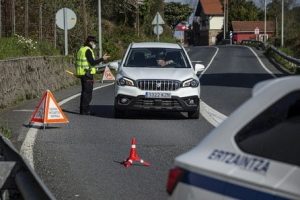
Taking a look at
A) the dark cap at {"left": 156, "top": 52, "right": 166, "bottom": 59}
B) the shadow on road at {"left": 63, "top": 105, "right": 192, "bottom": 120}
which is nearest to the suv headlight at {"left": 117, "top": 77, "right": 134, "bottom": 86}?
the shadow on road at {"left": 63, "top": 105, "right": 192, "bottom": 120}

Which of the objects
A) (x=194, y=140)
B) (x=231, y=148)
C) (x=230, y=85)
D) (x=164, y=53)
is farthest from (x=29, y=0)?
(x=231, y=148)

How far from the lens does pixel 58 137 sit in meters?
11.4

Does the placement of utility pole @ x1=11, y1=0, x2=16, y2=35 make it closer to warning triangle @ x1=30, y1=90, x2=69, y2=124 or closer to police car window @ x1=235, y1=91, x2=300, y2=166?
warning triangle @ x1=30, y1=90, x2=69, y2=124

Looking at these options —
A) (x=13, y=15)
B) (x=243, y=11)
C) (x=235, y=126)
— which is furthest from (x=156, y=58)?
(x=243, y=11)

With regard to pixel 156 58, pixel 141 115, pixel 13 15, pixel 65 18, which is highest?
pixel 13 15

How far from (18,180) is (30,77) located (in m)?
13.5

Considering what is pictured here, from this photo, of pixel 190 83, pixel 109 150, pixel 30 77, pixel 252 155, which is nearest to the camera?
pixel 252 155

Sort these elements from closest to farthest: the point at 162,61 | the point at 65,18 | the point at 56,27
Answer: the point at 162,61 → the point at 65,18 → the point at 56,27

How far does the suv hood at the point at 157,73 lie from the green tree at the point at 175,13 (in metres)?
Answer: 88.1

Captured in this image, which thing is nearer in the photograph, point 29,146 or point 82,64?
point 29,146

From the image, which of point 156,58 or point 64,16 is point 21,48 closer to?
point 64,16

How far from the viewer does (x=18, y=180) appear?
20.4 ft

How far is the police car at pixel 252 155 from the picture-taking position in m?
3.36

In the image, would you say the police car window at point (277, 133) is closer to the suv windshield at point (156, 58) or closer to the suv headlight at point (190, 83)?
the suv headlight at point (190, 83)
